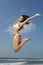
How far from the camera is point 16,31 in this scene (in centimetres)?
143

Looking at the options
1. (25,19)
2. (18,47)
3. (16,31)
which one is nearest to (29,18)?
(25,19)

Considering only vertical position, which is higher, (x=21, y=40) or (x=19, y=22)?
(x=19, y=22)

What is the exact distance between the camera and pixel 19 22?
146 cm

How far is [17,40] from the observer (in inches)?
54.3

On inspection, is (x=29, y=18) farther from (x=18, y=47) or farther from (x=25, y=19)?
(x=18, y=47)

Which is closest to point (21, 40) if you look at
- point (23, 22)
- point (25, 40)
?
point (25, 40)

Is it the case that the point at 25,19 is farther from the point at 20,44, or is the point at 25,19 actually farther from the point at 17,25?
the point at 20,44

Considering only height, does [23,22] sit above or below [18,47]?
above

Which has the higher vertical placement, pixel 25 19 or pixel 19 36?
pixel 25 19

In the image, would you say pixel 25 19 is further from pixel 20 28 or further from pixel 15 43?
pixel 15 43

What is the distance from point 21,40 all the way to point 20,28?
104mm

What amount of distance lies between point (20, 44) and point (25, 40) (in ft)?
Result: 0.17

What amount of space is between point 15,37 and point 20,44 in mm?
67

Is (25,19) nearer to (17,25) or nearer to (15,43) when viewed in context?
(17,25)
